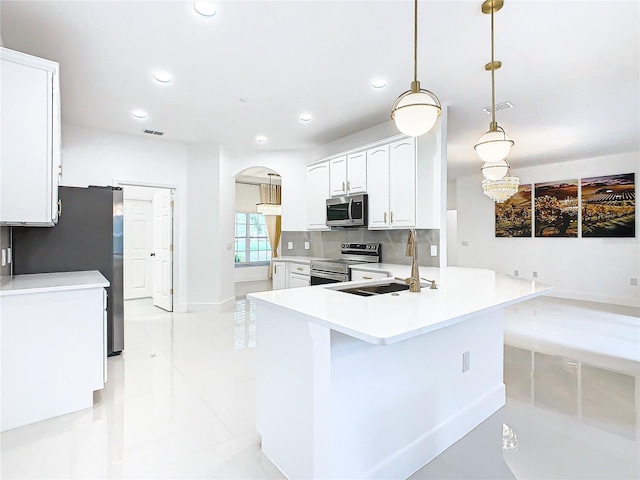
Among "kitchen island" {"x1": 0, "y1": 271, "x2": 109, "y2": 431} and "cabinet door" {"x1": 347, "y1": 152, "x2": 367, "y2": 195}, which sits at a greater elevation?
"cabinet door" {"x1": 347, "y1": 152, "x2": 367, "y2": 195}

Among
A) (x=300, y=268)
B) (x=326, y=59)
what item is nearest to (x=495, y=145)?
(x=326, y=59)

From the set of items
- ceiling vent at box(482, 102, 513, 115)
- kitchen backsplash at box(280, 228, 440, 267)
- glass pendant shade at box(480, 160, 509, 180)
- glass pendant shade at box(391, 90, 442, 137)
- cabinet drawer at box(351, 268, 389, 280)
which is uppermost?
ceiling vent at box(482, 102, 513, 115)

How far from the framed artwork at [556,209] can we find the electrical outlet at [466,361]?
5.85 meters

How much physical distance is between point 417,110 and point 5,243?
343 centimetres

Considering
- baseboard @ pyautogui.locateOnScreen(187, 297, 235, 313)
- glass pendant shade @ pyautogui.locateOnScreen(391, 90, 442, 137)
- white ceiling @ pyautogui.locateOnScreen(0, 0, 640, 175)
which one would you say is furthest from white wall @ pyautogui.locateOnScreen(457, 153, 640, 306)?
baseboard @ pyautogui.locateOnScreen(187, 297, 235, 313)

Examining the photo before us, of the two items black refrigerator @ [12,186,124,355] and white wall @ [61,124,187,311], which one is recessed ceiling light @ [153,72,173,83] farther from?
white wall @ [61,124,187,311]

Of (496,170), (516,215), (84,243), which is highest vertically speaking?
(496,170)

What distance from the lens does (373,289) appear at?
2.42 metres

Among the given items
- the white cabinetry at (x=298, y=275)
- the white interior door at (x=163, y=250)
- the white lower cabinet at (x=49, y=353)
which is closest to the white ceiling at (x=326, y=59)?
the white interior door at (x=163, y=250)

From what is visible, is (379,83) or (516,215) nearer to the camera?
(379,83)

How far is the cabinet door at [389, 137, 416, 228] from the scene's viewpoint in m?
3.87

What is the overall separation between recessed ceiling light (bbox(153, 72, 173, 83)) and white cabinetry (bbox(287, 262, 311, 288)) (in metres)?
2.90

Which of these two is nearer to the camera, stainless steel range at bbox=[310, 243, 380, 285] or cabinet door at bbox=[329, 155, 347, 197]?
stainless steel range at bbox=[310, 243, 380, 285]

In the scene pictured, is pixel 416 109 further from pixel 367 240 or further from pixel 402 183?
pixel 367 240
